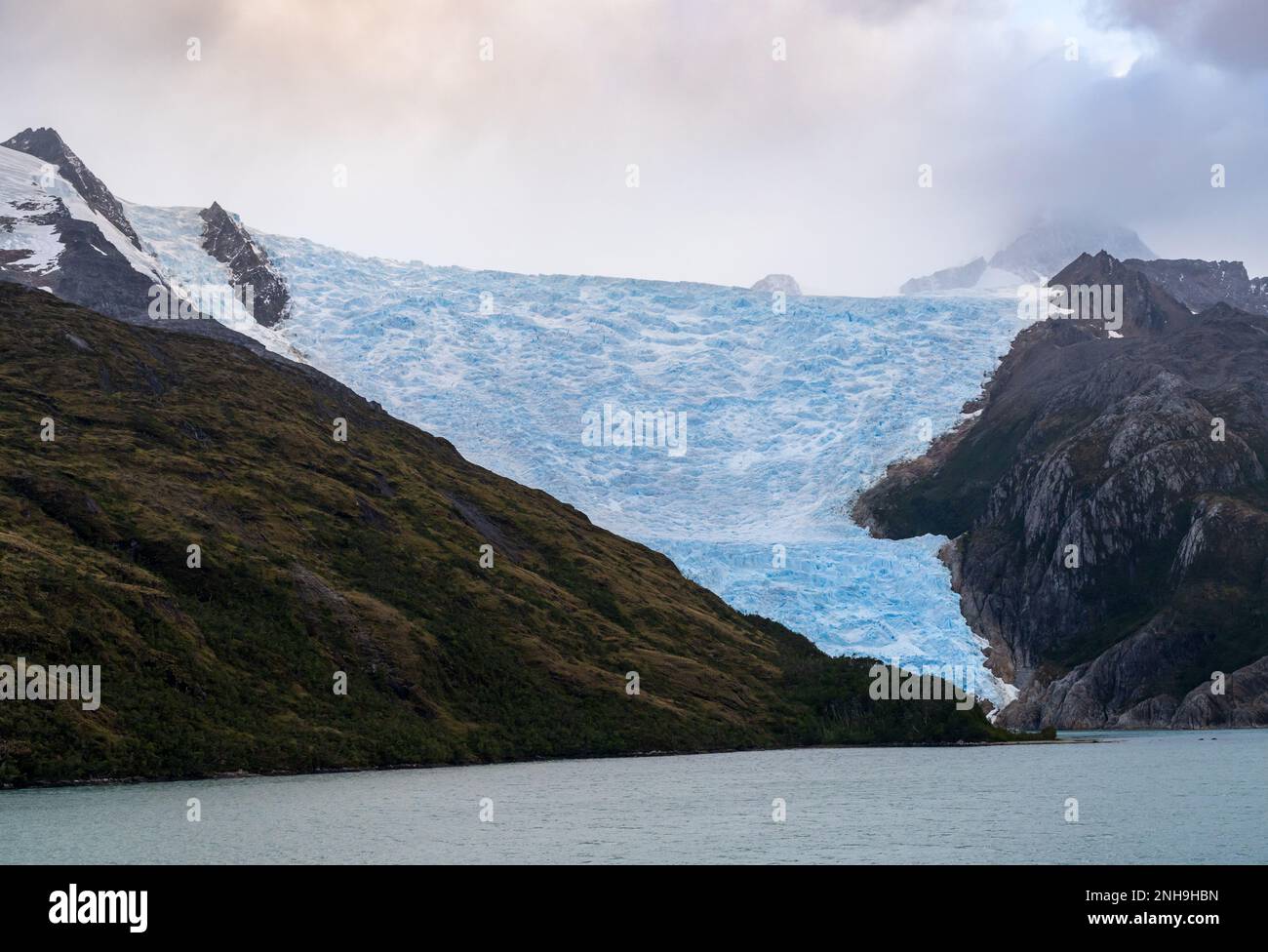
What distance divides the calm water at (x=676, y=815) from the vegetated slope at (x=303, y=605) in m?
8.22

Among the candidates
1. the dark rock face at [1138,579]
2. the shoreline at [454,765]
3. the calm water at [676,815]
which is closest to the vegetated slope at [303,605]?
the shoreline at [454,765]

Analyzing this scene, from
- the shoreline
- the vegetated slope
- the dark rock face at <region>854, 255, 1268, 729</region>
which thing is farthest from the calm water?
the dark rock face at <region>854, 255, 1268, 729</region>

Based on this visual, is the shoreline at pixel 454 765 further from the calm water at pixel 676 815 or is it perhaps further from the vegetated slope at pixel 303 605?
the calm water at pixel 676 815

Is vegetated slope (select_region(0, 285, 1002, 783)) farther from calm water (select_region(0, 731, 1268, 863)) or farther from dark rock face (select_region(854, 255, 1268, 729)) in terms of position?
dark rock face (select_region(854, 255, 1268, 729))

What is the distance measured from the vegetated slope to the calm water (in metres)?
8.22

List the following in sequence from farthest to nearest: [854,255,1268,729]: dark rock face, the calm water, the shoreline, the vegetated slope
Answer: [854,255,1268,729]: dark rock face, the vegetated slope, the shoreline, the calm water

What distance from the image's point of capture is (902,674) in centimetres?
14500

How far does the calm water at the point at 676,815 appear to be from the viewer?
53125 millimetres

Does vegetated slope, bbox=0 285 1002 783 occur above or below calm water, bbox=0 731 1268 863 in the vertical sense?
above

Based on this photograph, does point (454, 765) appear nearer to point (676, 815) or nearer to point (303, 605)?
point (303, 605)

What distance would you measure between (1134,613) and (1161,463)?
22735mm

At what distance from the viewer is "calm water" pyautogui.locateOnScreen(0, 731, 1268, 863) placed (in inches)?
2092
